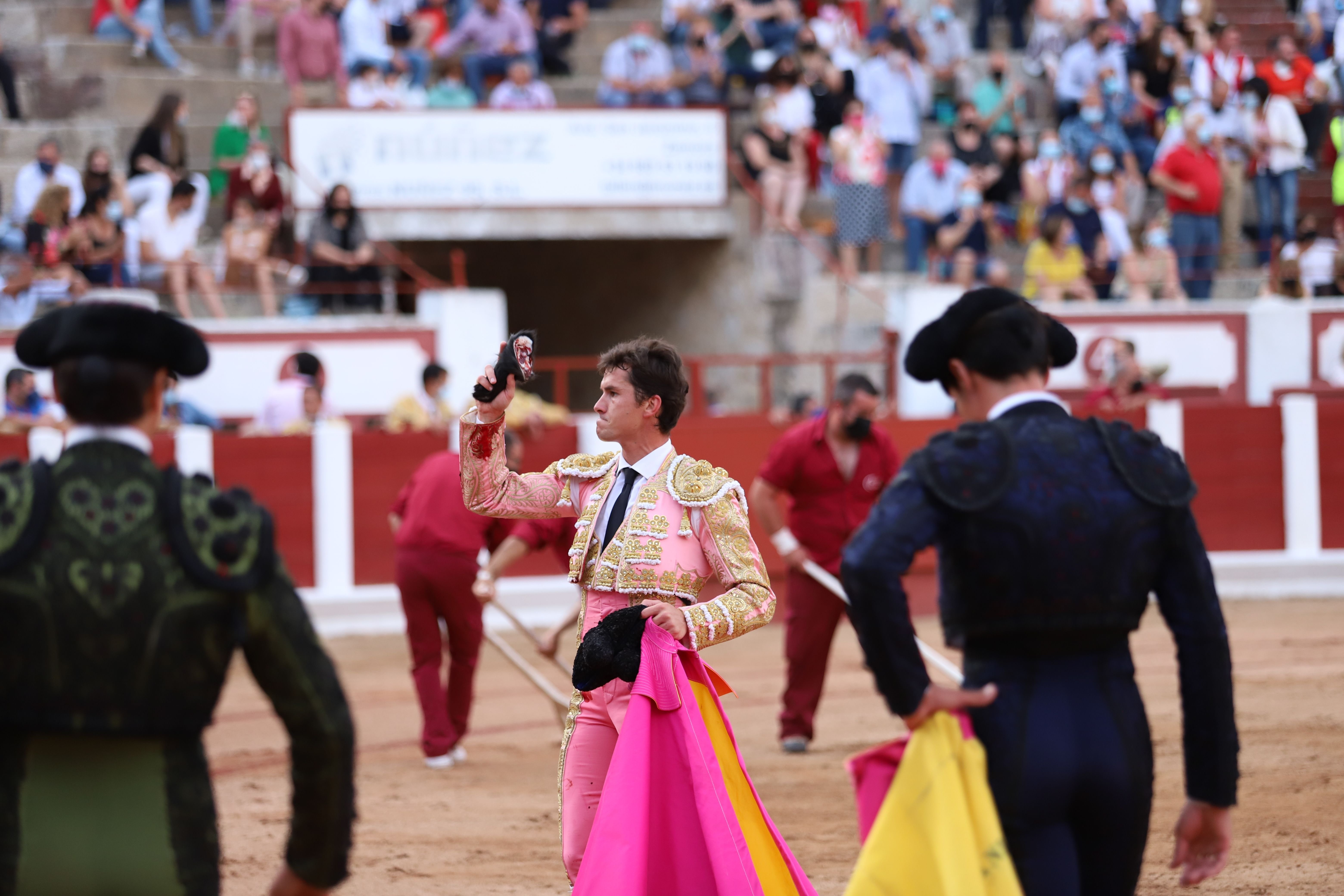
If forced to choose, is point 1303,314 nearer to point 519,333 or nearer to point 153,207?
point 153,207

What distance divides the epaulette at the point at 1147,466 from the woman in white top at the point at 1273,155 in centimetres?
1254

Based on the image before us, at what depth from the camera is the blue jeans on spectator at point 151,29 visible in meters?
15.1

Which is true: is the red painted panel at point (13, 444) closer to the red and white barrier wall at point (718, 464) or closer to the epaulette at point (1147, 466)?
the red and white barrier wall at point (718, 464)

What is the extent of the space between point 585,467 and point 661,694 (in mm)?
566

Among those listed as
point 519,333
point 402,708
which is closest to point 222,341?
point 402,708

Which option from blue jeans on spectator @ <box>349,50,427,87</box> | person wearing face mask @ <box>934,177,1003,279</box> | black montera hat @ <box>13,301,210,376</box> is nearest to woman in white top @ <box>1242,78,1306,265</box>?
person wearing face mask @ <box>934,177,1003,279</box>

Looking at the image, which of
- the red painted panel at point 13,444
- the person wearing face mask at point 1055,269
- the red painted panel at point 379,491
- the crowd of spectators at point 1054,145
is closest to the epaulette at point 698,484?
the red painted panel at point 379,491

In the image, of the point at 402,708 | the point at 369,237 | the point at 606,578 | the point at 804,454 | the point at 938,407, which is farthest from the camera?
the point at 369,237

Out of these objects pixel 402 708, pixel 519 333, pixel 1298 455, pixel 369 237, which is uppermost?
pixel 369 237

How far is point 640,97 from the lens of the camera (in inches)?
578

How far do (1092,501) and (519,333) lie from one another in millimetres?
1488

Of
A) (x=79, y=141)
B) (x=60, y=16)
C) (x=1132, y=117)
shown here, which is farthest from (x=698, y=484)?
(x=60, y=16)

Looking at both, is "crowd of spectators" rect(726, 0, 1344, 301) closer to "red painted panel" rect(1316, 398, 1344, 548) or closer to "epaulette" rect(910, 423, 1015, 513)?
"red painted panel" rect(1316, 398, 1344, 548)

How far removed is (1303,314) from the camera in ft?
43.6
